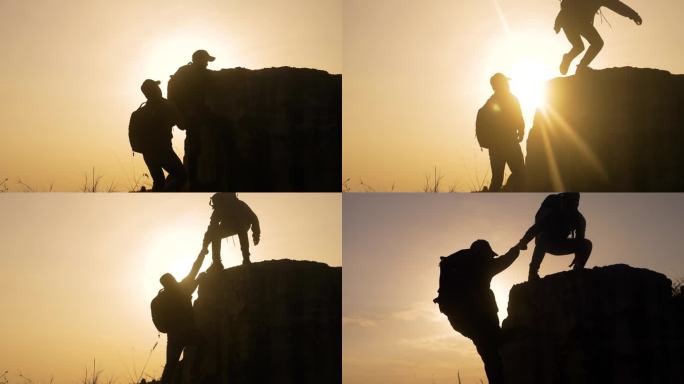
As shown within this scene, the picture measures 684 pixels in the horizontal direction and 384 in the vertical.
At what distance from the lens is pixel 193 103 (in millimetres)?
10289

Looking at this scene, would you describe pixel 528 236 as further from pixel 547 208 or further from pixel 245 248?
pixel 245 248

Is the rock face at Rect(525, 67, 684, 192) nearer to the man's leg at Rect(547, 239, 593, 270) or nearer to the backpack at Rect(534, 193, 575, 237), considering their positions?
the backpack at Rect(534, 193, 575, 237)

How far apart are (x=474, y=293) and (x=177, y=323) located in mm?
3720

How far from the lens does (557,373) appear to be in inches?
374

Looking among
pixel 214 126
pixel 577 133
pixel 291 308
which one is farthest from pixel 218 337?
pixel 577 133

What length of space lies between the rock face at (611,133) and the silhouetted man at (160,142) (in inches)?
182

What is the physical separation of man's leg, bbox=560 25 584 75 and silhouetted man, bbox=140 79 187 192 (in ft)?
16.5

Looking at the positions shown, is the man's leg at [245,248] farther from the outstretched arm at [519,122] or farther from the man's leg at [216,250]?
the outstretched arm at [519,122]

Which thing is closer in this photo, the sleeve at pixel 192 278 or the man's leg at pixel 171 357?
the man's leg at pixel 171 357

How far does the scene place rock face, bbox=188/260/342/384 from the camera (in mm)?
9859

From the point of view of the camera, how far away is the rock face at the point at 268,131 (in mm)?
10375

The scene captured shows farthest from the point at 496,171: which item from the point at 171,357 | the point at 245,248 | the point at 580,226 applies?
the point at 171,357

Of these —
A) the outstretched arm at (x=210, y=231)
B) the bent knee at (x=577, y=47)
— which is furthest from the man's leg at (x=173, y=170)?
the bent knee at (x=577, y=47)

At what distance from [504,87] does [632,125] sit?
7.39 ft
